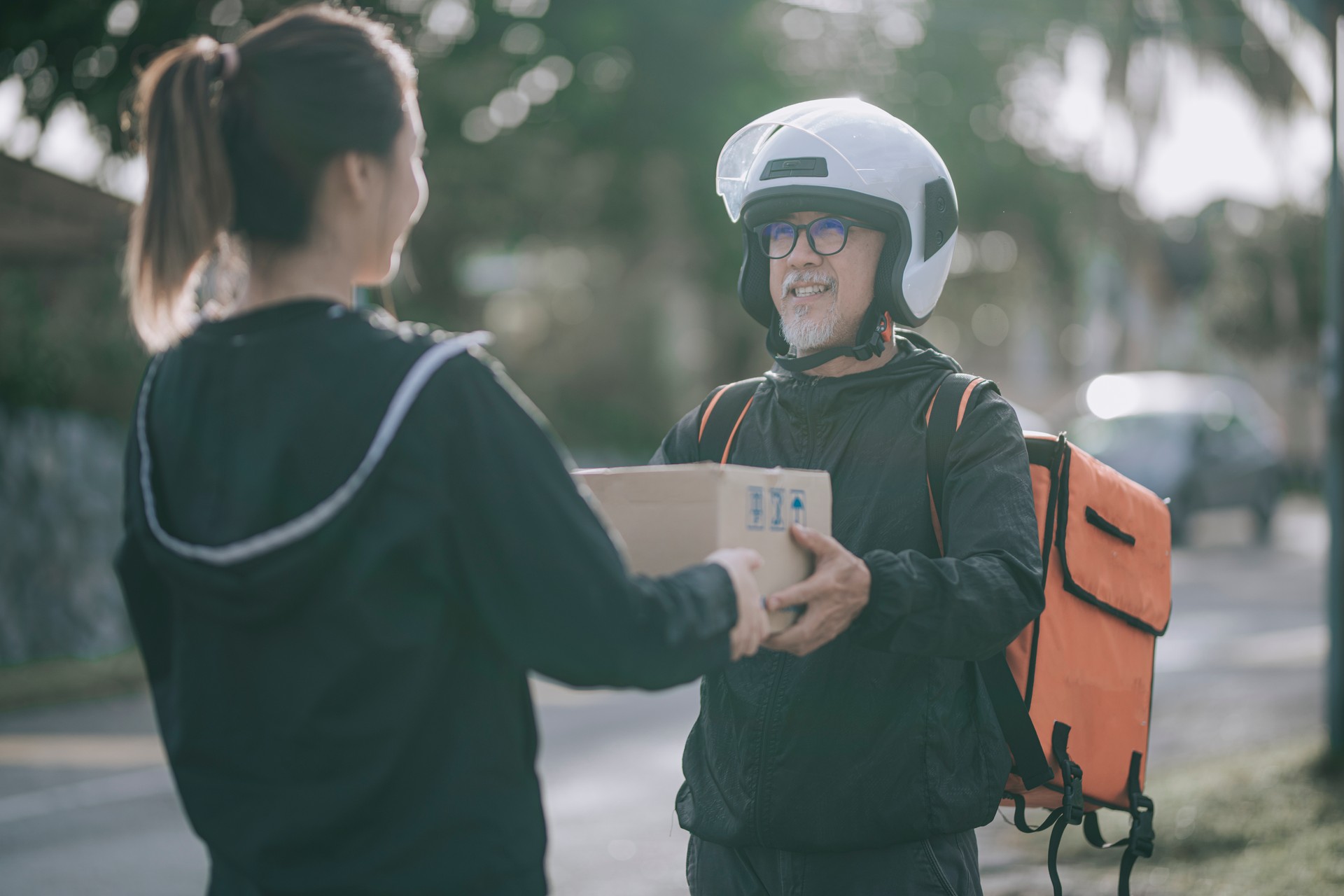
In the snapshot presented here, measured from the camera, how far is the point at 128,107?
1879mm

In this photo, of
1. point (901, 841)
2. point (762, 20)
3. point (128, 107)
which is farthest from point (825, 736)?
point (762, 20)

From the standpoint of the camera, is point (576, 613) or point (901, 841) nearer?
point (576, 613)

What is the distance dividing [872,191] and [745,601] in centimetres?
107

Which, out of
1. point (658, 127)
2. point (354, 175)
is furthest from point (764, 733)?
point (658, 127)

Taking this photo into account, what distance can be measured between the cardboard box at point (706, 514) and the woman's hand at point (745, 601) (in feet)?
0.20

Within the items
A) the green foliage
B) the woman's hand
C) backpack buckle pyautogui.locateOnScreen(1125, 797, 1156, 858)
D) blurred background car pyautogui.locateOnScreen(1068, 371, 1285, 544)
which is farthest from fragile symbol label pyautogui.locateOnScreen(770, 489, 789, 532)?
blurred background car pyautogui.locateOnScreen(1068, 371, 1285, 544)

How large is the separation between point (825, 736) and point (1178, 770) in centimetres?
465

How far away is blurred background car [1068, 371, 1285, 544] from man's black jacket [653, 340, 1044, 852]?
46.7 ft

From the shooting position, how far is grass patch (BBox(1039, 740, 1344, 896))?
445 cm

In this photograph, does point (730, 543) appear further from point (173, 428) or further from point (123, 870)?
point (123, 870)

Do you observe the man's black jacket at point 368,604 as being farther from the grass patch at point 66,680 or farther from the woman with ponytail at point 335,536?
the grass patch at point 66,680

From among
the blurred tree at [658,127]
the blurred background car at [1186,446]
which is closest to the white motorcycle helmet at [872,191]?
the blurred tree at [658,127]

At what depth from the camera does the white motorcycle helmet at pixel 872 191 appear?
2527 millimetres

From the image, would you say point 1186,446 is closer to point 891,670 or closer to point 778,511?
point 891,670
